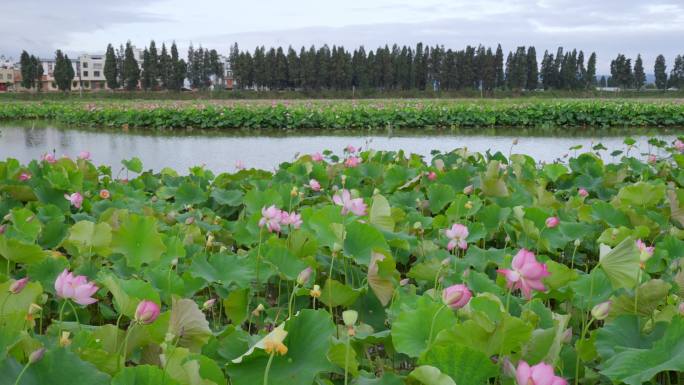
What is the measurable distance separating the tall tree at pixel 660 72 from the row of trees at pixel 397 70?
797 cm

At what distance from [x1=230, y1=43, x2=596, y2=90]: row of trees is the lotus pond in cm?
4065

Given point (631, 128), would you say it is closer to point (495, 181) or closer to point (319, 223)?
point (495, 181)

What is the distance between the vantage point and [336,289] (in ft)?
4.03

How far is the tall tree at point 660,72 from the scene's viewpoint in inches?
1959

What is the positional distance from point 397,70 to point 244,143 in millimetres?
37253

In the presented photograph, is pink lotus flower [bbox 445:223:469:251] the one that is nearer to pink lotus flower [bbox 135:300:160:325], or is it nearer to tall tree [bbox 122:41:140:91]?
pink lotus flower [bbox 135:300:160:325]

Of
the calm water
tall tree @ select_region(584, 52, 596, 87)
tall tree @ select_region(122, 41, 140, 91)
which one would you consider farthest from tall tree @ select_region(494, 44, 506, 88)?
the calm water

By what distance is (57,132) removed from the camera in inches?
396

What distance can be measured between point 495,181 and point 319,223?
0.92 metres

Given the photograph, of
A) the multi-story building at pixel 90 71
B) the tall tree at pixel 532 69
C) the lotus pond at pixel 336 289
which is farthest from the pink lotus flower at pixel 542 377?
the multi-story building at pixel 90 71

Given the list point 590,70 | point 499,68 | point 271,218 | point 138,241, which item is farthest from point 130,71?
point 271,218

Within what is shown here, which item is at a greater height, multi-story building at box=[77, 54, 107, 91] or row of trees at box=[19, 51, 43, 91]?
multi-story building at box=[77, 54, 107, 91]

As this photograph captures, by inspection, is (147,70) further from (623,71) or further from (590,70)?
(623,71)

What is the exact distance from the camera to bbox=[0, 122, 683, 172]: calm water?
658 centimetres
